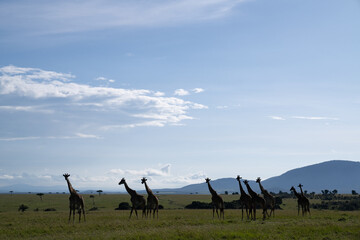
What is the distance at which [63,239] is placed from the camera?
20.6m

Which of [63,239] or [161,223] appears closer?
[63,239]

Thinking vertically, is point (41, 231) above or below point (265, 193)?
below

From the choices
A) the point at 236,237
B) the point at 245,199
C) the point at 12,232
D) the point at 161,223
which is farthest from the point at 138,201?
the point at 236,237

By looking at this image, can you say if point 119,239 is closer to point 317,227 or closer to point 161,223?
point 161,223

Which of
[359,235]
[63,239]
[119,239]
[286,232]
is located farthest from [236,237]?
[63,239]

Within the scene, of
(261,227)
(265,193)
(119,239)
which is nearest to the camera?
(119,239)

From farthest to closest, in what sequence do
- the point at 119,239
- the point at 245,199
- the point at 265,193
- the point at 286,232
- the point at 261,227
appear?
the point at 265,193
the point at 245,199
the point at 261,227
the point at 286,232
the point at 119,239

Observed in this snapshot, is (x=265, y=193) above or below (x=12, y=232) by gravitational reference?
above

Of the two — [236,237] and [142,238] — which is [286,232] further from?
[142,238]

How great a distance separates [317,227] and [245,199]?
728 centimetres

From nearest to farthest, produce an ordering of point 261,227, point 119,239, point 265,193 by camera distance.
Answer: point 119,239, point 261,227, point 265,193

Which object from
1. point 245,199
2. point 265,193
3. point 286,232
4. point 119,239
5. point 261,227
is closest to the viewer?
point 119,239

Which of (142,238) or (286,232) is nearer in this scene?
(142,238)

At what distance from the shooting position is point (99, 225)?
26672 mm
